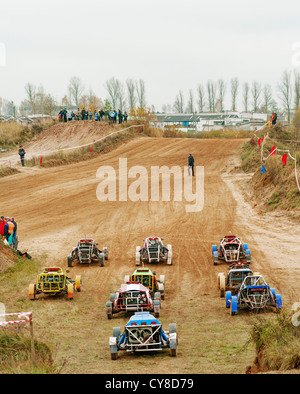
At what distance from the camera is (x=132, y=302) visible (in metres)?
15.2

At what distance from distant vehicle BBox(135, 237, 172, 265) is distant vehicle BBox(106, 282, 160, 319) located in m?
5.83

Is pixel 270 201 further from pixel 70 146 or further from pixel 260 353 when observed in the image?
pixel 70 146

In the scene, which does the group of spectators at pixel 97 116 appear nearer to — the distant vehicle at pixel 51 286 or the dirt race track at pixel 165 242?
the dirt race track at pixel 165 242

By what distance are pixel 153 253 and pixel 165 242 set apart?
389 cm

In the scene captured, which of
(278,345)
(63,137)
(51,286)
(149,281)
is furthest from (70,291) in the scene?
(63,137)

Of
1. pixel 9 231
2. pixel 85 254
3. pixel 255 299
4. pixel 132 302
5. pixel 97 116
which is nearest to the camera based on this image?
pixel 255 299

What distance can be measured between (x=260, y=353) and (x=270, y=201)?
20498mm

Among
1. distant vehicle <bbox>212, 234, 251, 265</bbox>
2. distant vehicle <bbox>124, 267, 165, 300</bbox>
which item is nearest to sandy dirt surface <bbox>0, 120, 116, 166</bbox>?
distant vehicle <bbox>212, 234, 251, 265</bbox>

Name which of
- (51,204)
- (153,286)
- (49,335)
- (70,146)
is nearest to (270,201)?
(51,204)

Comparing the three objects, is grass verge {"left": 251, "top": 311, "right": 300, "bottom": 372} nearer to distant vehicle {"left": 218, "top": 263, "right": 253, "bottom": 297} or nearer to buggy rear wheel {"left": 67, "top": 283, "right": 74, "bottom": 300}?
distant vehicle {"left": 218, "top": 263, "right": 253, "bottom": 297}

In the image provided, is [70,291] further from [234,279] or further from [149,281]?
[234,279]
